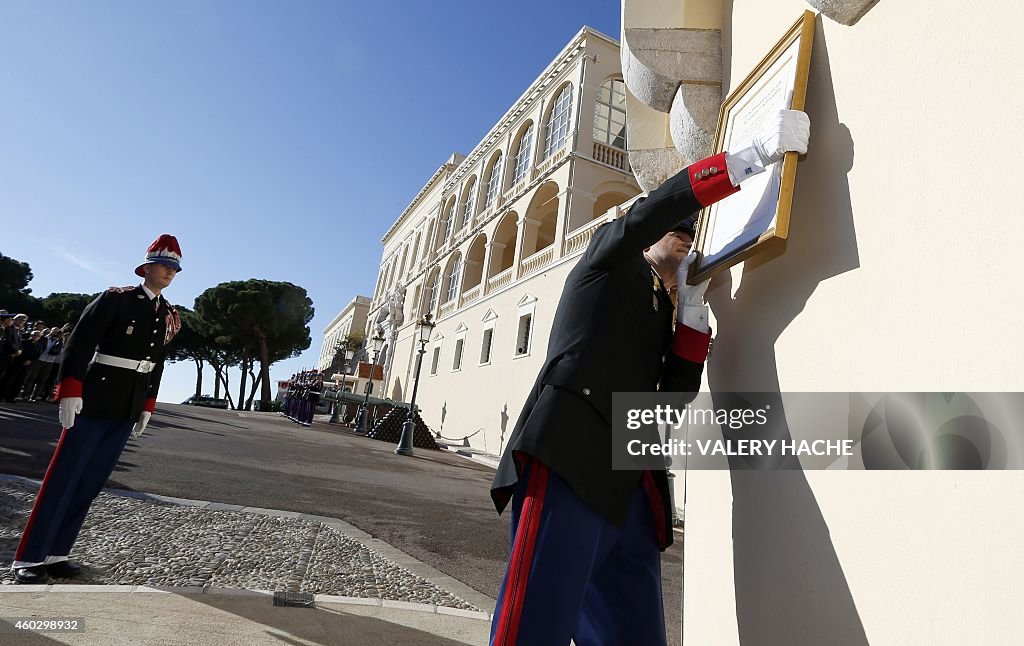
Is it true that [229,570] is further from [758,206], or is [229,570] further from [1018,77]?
[1018,77]

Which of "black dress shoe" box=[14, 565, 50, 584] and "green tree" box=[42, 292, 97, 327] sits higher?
"green tree" box=[42, 292, 97, 327]

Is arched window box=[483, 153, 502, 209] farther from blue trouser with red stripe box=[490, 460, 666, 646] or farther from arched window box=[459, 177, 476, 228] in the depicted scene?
blue trouser with red stripe box=[490, 460, 666, 646]

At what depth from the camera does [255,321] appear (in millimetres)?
49719

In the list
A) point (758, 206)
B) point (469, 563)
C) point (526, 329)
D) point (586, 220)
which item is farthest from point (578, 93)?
point (758, 206)

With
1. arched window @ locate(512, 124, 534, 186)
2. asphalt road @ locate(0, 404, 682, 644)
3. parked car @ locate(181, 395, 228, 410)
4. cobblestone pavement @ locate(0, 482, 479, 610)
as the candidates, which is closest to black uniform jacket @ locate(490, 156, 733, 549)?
cobblestone pavement @ locate(0, 482, 479, 610)

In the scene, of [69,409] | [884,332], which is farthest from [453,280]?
[884,332]

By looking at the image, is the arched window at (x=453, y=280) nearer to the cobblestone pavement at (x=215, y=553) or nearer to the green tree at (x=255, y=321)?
the cobblestone pavement at (x=215, y=553)

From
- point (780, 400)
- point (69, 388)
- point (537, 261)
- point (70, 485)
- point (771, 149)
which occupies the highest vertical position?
point (537, 261)

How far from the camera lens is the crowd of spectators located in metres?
11.7

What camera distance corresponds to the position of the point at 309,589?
308 cm

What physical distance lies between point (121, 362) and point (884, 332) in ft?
12.4

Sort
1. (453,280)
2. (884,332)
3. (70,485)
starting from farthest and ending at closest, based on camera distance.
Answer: (453,280), (70,485), (884,332)

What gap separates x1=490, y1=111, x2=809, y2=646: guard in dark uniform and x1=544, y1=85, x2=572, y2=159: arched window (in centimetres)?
1873

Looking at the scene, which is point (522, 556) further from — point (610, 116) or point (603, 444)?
point (610, 116)
